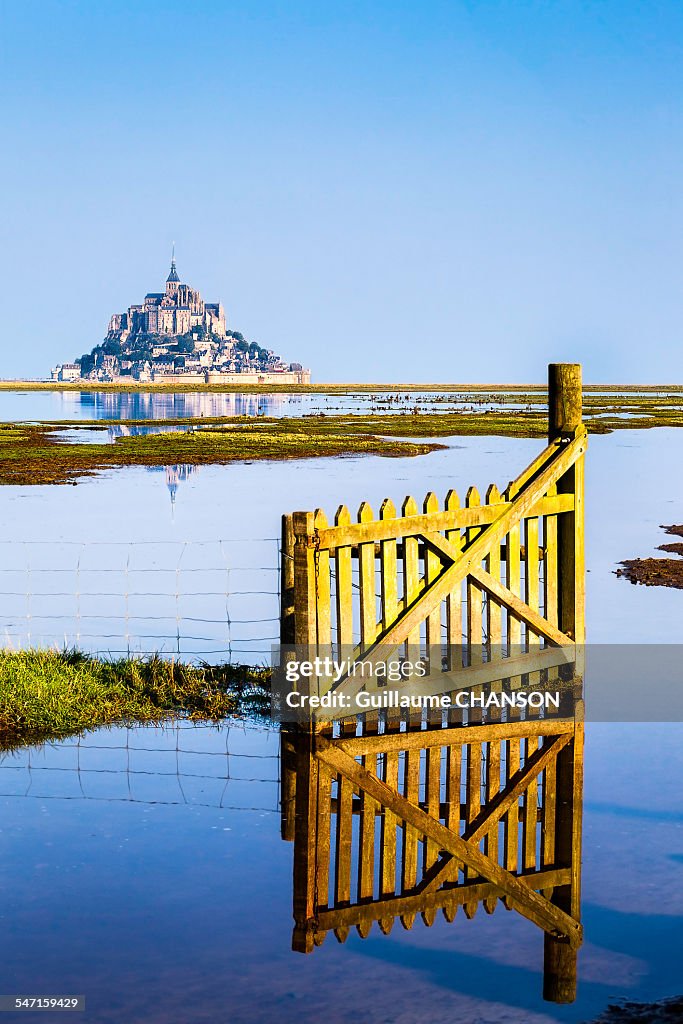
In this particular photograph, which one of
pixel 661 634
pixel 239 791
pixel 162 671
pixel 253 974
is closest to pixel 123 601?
pixel 162 671

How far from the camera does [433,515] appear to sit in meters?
10.1

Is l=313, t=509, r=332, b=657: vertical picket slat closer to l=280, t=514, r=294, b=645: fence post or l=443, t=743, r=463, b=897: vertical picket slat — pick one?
l=280, t=514, r=294, b=645: fence post

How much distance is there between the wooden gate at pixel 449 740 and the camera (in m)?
7.07

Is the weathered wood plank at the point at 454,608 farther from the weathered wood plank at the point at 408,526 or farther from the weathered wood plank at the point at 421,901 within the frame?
the weathered wood plank at the point at 421,901

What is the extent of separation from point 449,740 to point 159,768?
7.45 ft

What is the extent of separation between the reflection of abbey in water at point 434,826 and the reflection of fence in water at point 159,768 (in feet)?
0.83

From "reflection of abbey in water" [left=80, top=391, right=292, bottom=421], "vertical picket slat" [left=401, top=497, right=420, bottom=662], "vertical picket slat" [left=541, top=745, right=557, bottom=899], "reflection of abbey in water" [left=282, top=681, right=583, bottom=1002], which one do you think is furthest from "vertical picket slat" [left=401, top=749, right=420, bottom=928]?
"reflection of abbey in water" [left=80, top=391, right=292, bottom=421]

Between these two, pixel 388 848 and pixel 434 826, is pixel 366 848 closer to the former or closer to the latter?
pixel 388 848

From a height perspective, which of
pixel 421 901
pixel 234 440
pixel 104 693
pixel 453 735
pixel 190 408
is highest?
pixel 190 408

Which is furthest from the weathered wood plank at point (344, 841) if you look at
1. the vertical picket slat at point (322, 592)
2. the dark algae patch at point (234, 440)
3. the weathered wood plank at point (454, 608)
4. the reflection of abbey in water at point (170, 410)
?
the reflection of abbey in water at point (170, 410)

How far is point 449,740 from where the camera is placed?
9.96 m

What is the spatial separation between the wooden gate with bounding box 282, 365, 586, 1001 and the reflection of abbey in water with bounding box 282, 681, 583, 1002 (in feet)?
0.05

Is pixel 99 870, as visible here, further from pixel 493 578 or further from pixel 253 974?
pixel 493 578

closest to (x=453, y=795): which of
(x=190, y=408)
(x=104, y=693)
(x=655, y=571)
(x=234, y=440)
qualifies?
(x=104, y=693)
